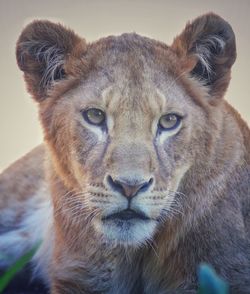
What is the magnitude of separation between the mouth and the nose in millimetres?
81

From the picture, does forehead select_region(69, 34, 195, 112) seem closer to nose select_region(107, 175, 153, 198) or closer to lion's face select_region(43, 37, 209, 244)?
lion's face select_region(43, 37, 209, 244)

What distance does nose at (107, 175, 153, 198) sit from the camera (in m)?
2.09

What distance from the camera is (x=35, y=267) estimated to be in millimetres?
3502

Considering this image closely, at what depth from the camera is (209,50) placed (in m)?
2.74

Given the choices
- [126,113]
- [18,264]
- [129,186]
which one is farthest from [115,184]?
[18,264]

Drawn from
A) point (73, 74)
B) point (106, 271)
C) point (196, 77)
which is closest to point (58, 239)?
point (106, 271)

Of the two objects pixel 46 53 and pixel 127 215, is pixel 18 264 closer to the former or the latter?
pixel 127 215

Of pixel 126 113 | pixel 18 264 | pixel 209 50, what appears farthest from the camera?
pixel 209 50

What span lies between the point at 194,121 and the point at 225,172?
31 cm

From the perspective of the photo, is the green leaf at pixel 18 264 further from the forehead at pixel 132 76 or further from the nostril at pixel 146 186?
the forehead at pixel 132 76

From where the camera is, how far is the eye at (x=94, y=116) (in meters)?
2.44

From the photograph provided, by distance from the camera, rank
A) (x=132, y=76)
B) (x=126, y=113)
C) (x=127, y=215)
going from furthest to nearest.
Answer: (x=132, y=76) < (x=126, y=113) < (x=127, y=215)

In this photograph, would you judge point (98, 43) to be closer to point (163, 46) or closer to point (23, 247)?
point (163, 46)

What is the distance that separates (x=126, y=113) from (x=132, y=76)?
20 cm
